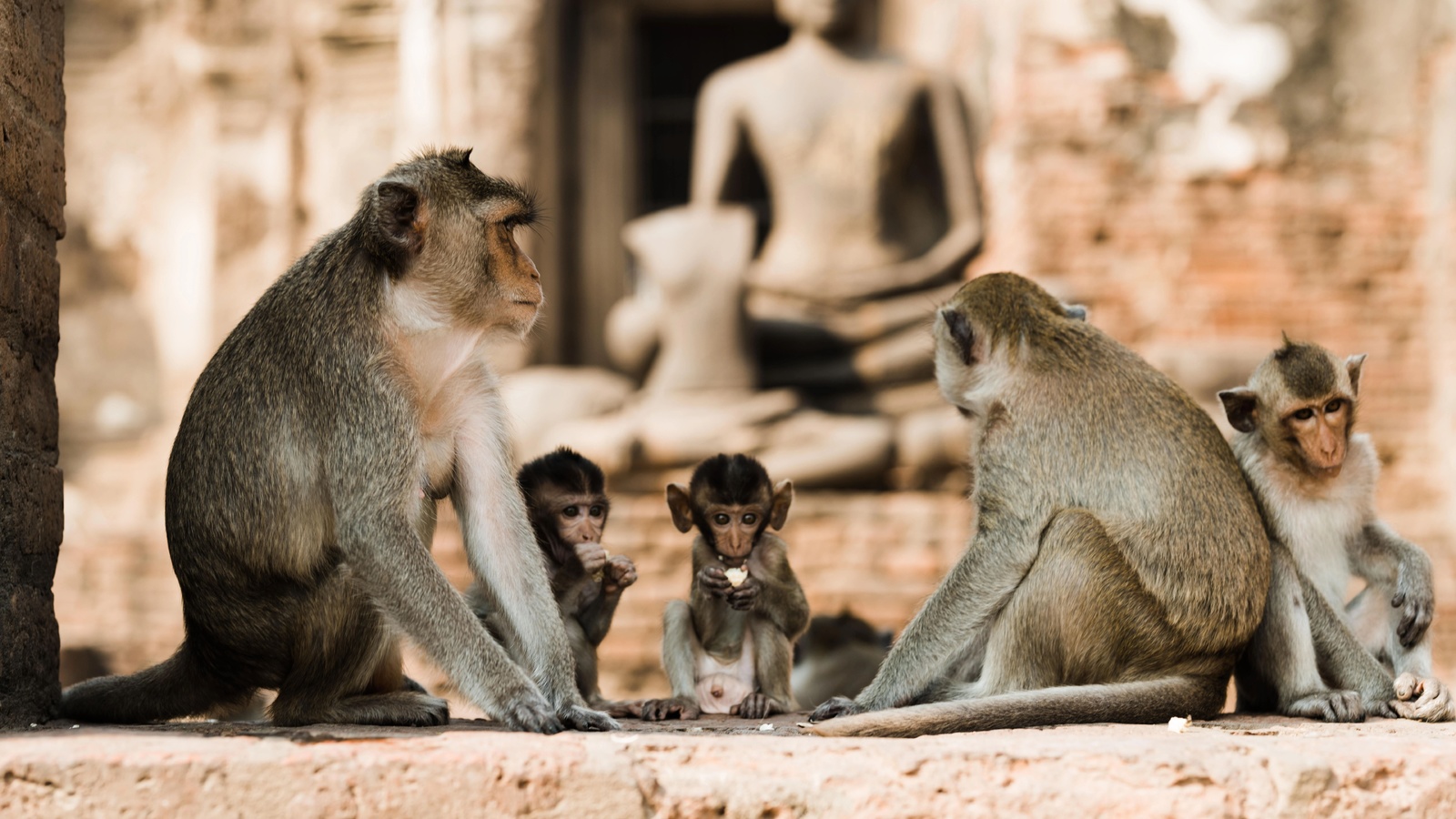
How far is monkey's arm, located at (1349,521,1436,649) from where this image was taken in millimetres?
4246

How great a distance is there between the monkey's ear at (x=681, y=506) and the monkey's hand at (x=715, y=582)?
14.8 inches

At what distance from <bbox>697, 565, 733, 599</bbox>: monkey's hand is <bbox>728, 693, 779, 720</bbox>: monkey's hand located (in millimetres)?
315

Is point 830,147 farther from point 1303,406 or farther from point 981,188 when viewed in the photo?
point 1303,406

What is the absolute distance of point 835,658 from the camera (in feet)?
21.5

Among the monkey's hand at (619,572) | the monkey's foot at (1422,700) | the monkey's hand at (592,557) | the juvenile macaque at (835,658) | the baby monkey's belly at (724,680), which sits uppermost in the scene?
the monkey's hand at (592,557)

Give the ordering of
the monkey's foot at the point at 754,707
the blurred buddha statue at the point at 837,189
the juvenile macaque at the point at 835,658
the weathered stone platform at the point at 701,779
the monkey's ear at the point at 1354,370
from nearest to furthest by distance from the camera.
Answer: the weathered stone platform at the point at 701,779, the monkey's ear at the point at 1354,370, the monkey's foot at the point at 754,707, the juvenile macaque at the point at 835,658, the blurred buddha statue at the point at 837,189

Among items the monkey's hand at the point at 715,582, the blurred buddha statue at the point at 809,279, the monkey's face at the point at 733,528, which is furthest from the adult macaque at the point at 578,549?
the blurred buddha statue at the point at 809,279

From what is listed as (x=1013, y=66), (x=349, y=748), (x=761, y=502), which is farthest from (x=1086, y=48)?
(x=349, y=748)

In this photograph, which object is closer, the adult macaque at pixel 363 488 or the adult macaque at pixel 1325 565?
the adult macaque at pixel 363 488

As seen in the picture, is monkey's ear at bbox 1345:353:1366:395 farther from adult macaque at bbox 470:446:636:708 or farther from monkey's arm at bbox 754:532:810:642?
adult macaque at bbox 470:446:636:708

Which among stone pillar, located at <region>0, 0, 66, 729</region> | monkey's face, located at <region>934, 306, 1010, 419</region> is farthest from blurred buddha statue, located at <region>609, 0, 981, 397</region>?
stone pillar, located at <region>0, 0, 66, 729</region>

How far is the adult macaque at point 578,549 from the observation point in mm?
4520

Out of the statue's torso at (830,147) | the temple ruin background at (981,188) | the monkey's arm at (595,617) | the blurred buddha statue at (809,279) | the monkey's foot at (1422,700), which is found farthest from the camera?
the statue's torso at (830,147)

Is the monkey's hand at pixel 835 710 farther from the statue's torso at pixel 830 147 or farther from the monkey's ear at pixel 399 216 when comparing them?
the statue's torso at pixel 830 147
